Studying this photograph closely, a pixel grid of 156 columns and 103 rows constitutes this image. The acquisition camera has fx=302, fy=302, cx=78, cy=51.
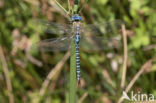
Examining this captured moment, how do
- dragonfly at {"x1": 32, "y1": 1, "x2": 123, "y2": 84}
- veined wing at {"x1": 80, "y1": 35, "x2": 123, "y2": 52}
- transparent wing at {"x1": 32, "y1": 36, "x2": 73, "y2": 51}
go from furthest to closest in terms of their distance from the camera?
veined wing at {"x1": 80, "y1": 35, "x2": 123, "y2": 52} → transparent wing at {"x1": 32, "y1": 36, "x2": 73, "y2": 51} → dragonfly at {"x1": 32, "y1": 1, "x2": 123, "y2": 84}

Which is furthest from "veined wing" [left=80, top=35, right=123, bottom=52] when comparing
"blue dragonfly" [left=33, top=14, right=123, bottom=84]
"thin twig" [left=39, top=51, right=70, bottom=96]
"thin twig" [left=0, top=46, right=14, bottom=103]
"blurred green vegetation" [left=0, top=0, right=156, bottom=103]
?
"thin twig" [left=0, top=46, right=14, bottom=103]

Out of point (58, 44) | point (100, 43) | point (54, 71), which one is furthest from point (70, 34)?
point (54, 71)

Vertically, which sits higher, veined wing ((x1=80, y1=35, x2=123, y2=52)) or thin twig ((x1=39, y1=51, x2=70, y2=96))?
veined wing ((x1=80, y1=35, x2=123, y2=52))

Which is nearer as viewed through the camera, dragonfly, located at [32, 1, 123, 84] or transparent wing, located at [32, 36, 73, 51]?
dragonfly, located at [32, 1, 123, 84]

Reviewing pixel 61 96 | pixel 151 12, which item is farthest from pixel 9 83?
pixel 151 12

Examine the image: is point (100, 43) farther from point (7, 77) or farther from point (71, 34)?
point (7, 77)

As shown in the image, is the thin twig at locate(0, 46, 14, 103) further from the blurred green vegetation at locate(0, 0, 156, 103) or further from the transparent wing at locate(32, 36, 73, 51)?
the transparent wing at locate(32, 36, 73, 51)

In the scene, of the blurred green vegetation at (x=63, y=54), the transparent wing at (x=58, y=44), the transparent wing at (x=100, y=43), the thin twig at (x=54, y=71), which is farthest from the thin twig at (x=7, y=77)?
the transparent wing at (x=58, y=44)

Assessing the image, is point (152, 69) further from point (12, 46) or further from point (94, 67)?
point (12, 46)
